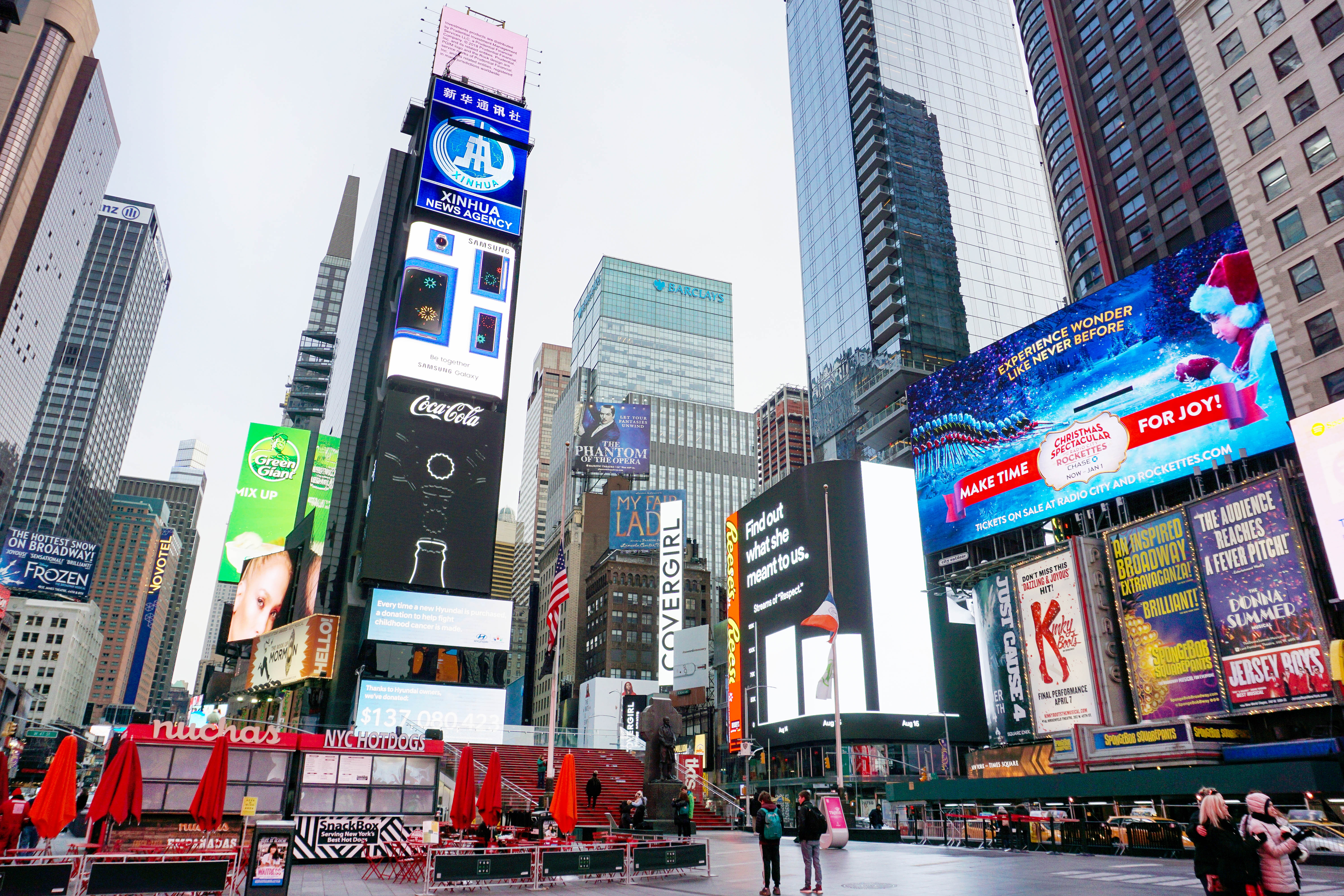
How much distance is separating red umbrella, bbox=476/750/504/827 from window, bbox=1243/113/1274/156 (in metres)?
48.5

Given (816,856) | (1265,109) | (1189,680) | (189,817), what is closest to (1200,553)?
(1189,680)

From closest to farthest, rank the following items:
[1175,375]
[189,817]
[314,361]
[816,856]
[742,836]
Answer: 1. [816,856]
2. [189,817]
3. [742,836]
4. [1175,375]
5. [314,361]

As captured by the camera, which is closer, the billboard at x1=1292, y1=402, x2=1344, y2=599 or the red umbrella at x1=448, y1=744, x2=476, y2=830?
the red umbrella at x1=448, y1=744, x2=476, y2=830

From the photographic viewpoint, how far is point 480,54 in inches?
2751

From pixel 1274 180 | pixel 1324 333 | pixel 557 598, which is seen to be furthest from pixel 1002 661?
pixel 557 598

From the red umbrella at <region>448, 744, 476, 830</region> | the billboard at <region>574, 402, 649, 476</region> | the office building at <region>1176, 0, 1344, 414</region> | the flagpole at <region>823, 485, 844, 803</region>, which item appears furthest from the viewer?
the billboard at <region>574, 402, 649, 476</region>

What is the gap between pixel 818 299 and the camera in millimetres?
124188

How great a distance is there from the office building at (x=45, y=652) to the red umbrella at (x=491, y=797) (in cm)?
16516

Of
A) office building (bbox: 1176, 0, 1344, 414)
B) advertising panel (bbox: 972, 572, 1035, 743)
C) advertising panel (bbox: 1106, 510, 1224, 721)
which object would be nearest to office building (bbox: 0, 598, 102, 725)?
advertising panel (bbox: 972, 572, 1035, 743)

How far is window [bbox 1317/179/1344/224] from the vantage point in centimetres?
3994

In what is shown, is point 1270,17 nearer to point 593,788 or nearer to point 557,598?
point 557,598

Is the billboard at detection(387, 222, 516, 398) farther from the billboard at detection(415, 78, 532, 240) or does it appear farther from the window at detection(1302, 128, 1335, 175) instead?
the window at detection(1302, 128, 1335, 175)

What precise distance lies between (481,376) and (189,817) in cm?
3570

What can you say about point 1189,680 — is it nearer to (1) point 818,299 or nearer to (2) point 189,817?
(2) point 189,817
